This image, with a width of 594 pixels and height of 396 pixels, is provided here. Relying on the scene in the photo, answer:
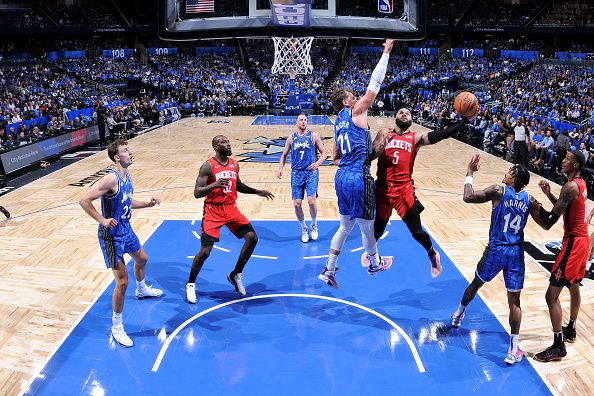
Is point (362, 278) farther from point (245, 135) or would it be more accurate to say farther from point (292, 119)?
point (292, 119)

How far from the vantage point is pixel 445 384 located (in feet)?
13.7

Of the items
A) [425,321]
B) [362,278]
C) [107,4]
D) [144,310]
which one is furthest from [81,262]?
[107,4]

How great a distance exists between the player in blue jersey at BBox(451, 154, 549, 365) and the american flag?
18.5 feet

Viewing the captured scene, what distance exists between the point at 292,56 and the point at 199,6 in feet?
11.7

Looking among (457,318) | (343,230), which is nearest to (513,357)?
(457,318)

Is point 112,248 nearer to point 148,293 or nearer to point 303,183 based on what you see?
point 148,293

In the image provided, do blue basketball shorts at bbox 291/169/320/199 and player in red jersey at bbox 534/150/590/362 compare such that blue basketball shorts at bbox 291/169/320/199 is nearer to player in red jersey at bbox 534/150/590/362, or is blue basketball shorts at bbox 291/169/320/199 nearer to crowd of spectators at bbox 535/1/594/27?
player in red jersey at bbox 534/150/590/362

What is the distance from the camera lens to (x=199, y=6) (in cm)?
834

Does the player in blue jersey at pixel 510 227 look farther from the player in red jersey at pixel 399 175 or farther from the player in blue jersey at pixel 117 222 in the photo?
the player in blue jersey at pixel 117 222

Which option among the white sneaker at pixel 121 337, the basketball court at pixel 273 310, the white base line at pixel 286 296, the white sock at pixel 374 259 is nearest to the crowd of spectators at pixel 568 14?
the basketball court at pixel 273 310

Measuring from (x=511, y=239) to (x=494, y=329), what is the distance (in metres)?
1.19

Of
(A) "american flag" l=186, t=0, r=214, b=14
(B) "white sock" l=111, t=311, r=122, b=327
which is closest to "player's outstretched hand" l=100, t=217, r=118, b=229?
(B) "white sock" l=111, t=311, r=122, b=327

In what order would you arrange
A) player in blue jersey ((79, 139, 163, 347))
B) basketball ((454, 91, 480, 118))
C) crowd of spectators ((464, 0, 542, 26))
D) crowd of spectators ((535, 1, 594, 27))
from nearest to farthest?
player in blue jersey ((79, 139, 163, 347)) < basketball ((454, 91, 480, 118)) < crowd of spectators ((535, 1, 594, 27)) < crowd of spectators ((464, 0, 542, 26))

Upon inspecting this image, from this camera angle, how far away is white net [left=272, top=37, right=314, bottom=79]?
10934 mm
